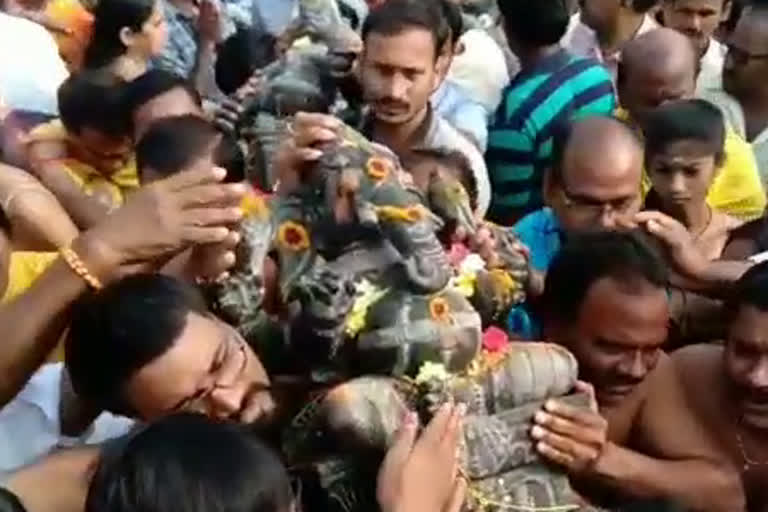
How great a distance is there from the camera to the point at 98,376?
1.89 m

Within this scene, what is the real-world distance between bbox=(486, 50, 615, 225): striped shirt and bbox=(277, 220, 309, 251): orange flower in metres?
1.67

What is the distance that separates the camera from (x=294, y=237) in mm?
1881

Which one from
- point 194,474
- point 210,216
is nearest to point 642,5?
point 210,216

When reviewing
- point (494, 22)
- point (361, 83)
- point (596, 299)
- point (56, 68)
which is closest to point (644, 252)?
point (596, 299)

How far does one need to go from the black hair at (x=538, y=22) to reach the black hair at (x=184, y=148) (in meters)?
1.46

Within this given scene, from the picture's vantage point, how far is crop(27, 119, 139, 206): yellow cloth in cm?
310

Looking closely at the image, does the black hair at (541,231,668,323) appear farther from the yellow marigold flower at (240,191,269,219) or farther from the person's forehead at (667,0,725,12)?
the person's forehead at (667,0,725,12)

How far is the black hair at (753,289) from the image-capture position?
7.41 ft

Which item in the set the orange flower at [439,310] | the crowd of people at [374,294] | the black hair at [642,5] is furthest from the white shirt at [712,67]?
the orange flower at [439,310]

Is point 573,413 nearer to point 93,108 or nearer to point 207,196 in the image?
point 207,196

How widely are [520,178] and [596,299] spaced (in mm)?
1296

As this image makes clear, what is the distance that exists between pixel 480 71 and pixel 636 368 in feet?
5.97

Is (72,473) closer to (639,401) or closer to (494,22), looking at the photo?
(639,401)

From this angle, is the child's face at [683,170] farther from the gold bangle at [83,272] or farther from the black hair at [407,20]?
the gold bangle at [83,272]
